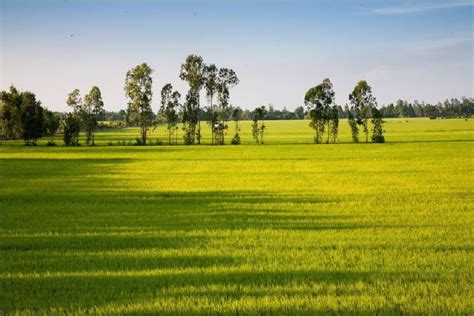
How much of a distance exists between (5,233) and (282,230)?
337 inches

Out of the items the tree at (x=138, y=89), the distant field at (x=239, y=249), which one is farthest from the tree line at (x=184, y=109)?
the distant field at (x=239, y=249)

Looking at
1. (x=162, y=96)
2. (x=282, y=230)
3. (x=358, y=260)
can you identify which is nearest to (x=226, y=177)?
(x=282, y=230)

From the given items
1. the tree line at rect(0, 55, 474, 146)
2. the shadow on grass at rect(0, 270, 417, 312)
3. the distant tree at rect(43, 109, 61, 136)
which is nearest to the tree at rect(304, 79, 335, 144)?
the tree line at rect(0, 55, 474, 146)

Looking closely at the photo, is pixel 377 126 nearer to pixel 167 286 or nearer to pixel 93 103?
pixel 93 103

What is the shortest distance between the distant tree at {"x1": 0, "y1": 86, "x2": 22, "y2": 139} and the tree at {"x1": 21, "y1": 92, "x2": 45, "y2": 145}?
3.62 feet

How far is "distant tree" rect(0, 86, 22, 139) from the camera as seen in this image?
96.8m

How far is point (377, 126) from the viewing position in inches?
3568

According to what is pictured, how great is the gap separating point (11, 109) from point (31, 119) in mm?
5979

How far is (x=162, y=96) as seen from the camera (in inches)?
3962

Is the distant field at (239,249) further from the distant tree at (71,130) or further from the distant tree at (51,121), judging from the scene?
the distant tree at (51,121)

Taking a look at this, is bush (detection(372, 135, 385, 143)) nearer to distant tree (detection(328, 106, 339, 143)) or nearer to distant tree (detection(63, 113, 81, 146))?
distant tree (detection(328, 106, 339, 143))

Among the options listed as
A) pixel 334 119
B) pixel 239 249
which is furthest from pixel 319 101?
pixel 239 249

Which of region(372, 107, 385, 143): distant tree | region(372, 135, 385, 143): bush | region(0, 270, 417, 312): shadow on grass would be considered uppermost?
region(372, 107, 385, 143): distant tree

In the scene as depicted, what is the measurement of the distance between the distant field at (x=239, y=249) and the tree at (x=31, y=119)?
223ft
